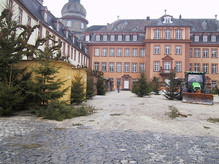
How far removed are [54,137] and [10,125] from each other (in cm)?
191

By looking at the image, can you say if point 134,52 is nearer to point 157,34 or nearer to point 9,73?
point 157,34

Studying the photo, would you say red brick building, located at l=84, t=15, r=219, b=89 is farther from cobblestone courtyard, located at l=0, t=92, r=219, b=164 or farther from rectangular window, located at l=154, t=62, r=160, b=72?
cobblestone courtyard, located at l=0, t=92, r=219, b=164

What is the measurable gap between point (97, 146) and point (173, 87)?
15923 millimetres

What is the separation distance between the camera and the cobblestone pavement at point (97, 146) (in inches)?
161

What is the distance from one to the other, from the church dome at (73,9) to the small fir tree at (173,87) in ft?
155

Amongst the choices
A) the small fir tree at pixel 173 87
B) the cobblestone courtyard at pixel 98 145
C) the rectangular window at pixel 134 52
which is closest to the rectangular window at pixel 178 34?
the rectangular window at pixel 134 52

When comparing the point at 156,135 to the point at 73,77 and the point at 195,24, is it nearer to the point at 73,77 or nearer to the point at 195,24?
Answer: the point at 73,77

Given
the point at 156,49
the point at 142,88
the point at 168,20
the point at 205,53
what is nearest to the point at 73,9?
the point at 156,49

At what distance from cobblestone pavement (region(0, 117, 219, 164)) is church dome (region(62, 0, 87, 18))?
191 ft

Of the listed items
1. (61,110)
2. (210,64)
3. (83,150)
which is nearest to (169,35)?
(210,64)

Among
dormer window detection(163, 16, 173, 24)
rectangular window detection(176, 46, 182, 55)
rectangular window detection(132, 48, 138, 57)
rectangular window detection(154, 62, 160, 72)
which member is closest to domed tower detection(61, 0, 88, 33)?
rectangular window detection(132, 48, 138, 57)

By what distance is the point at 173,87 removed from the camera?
19641 millimetres

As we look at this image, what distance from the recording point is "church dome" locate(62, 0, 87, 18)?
6069cm

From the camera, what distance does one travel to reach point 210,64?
52.2 m
